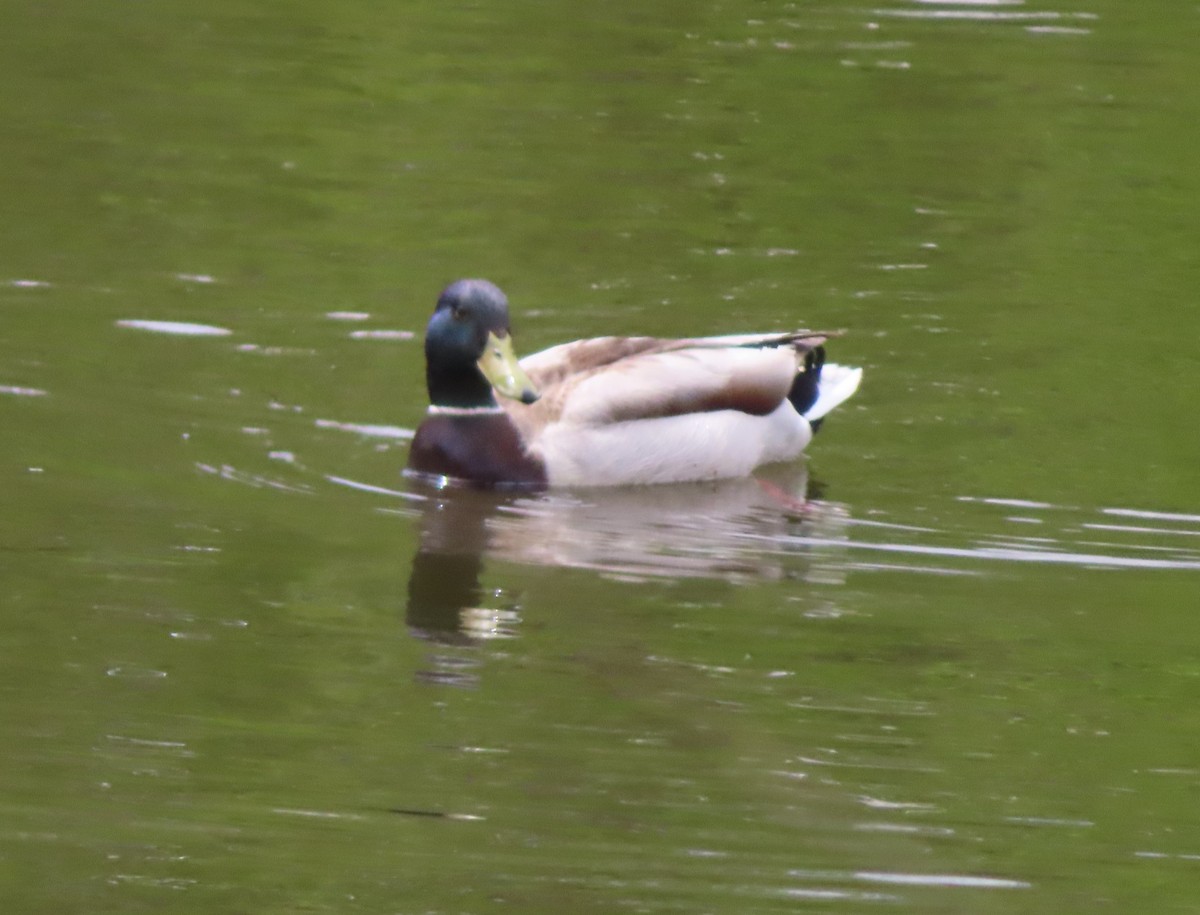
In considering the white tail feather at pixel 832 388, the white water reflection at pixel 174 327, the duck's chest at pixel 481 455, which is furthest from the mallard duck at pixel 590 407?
the white water reflection at pixel 174 327

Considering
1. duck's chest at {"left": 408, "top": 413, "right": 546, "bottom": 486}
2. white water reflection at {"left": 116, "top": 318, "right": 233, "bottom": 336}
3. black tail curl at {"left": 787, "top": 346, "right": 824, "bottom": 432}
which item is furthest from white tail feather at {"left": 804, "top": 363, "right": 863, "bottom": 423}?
white water reflection at {"left": 116, "top": 318, "right": 233, "bottom": 336}

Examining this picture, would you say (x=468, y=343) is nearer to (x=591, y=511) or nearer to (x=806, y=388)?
(x=591, y=511)

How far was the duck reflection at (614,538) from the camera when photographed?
312 inches

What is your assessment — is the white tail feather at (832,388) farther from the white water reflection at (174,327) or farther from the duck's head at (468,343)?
the white water reflection at (174,327)

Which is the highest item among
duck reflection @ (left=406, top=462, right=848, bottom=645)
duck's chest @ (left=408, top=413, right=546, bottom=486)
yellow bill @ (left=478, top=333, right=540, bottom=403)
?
yellow bill @ (left=478, top=333, right=540, bottom=403)

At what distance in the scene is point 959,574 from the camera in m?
8.22

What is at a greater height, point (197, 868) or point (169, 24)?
point (169, 24)

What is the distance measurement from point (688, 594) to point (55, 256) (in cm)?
536

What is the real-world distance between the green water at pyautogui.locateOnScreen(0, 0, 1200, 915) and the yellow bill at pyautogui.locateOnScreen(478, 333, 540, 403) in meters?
0.41

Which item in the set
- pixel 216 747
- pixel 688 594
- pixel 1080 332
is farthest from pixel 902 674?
pixel 1080 332

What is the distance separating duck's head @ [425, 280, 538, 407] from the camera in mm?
9375

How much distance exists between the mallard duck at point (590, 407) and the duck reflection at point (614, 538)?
0.10 meters

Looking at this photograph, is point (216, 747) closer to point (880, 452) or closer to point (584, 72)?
point (880, 452)

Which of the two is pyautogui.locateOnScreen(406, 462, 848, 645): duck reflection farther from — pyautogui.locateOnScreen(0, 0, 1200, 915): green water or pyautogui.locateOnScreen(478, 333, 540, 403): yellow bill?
pyautogui.locateOnScreen(478, 333, 540, 403): yellow bill
